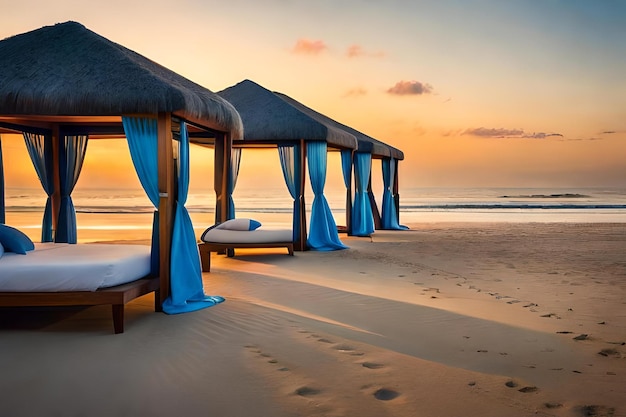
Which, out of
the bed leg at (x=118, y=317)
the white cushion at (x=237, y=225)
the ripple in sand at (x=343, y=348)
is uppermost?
the white cushion at (x=237, y=225)

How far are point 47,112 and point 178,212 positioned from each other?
4.35 feet

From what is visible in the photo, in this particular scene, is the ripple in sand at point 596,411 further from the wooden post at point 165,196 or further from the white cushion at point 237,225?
the white cushion at point 237,225

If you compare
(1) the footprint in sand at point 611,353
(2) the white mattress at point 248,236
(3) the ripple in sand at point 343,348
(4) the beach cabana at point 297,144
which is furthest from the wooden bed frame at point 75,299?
(4) the beach cabana at point 297,144

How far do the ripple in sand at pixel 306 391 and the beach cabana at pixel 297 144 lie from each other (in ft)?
20.7

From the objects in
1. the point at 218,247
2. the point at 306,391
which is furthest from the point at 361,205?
the point at 306,391

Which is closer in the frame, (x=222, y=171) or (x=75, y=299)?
(x=75, y=299)

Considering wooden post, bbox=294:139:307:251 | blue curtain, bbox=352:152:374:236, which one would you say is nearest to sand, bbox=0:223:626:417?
wooden post, bbox=294:139:307:251

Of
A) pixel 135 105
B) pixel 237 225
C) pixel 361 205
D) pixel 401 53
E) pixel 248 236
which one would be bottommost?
pixel 248 236

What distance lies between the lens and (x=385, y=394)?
9.14 feet

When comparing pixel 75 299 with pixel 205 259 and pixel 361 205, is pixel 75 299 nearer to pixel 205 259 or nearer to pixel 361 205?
pixel 205 259

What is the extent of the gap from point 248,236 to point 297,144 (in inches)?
82.3

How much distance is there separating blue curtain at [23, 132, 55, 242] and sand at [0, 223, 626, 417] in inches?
91.7

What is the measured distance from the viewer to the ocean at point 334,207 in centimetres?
1630

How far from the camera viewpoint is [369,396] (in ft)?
9.05
